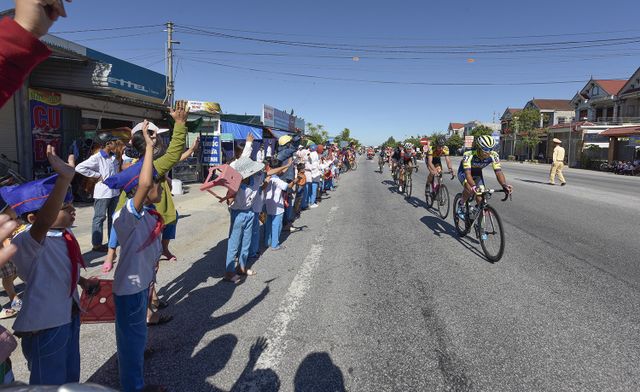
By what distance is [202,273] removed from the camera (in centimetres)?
538

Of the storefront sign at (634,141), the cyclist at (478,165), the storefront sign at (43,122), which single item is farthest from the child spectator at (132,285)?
the storefront sign at (634,141)

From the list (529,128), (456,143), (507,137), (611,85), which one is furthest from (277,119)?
(456,143)

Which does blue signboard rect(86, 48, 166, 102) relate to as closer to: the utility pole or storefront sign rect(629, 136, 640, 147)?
the utility pole

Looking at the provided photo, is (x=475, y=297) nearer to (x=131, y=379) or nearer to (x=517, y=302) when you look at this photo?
(x=517, y=302)

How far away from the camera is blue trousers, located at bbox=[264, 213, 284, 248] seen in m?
6.76

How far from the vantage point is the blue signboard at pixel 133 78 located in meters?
12.8

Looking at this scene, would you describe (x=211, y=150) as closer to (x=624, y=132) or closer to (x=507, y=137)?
(x=624, y=132)

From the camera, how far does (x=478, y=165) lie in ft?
22.9

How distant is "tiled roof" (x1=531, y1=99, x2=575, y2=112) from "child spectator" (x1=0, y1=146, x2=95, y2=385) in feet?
264

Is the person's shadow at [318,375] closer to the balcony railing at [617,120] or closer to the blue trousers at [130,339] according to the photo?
the blue trousers at [130,339]

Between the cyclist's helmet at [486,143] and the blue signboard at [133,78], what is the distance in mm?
11183

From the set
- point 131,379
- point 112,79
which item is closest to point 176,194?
point 112,79

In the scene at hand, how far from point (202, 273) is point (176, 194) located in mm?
9330

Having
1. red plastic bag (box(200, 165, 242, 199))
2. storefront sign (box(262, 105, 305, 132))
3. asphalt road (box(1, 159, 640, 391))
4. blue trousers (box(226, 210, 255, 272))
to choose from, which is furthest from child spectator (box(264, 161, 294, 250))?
storefront sign (box(262, 105, 305, 132))
